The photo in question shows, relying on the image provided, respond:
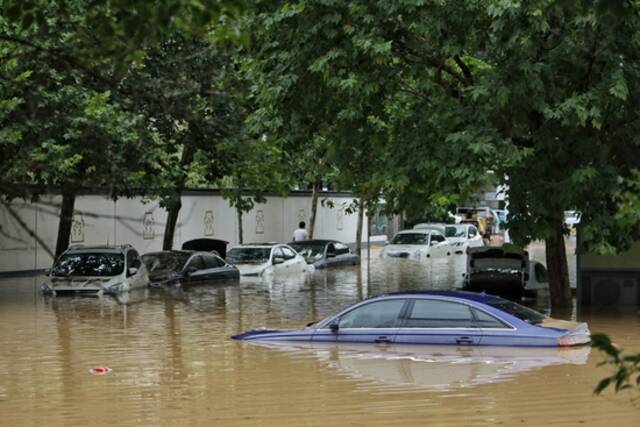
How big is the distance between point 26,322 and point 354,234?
131 feet

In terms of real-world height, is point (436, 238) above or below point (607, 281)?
above

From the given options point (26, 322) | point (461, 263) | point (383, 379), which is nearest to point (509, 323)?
point (383, 379)

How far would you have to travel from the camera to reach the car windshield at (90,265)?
28500 millimetres

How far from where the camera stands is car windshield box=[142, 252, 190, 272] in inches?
1273

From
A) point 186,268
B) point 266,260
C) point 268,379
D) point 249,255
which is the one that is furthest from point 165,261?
point 268,379

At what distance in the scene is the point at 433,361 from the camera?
53.0 ft

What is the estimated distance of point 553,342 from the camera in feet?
53.5

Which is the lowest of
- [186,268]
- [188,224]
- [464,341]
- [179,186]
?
[464,341]

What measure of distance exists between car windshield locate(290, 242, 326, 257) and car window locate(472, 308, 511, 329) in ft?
83.6

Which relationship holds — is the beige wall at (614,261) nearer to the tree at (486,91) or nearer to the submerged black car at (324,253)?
the tree at (486,91)

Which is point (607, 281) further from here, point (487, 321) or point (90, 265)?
point (90, 265)

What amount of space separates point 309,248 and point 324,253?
917mm

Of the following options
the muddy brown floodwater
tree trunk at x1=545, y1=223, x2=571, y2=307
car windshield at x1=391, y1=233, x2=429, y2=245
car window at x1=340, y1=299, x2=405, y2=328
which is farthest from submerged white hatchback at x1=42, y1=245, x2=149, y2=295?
car windshield at x1=391, y1=233, x2=429, y2=245

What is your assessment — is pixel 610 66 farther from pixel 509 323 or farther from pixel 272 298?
pixel 272 298
